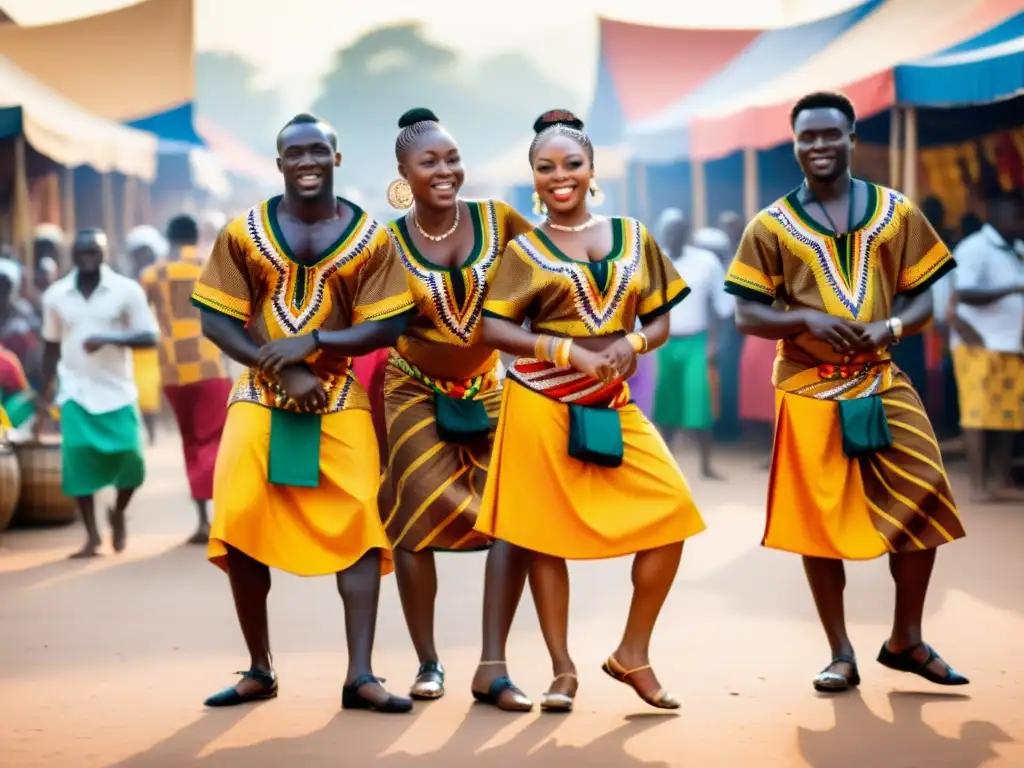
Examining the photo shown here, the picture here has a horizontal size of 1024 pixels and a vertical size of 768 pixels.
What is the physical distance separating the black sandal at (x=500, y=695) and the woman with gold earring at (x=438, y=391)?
0.24 metres

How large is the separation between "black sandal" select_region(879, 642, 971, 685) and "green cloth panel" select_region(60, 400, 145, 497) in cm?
554

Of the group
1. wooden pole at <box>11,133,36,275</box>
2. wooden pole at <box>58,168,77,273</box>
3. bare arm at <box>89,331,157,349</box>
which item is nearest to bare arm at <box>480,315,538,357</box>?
bare arm at <box>89,331,157,349</box>

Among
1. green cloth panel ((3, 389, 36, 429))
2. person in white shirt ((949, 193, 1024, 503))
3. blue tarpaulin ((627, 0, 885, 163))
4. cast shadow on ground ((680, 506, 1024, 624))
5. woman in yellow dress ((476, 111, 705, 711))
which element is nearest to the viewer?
woman in yellow dress ((476, 111, 705, 711))

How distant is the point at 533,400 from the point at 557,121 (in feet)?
3.44

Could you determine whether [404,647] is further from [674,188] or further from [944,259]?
[674,188]

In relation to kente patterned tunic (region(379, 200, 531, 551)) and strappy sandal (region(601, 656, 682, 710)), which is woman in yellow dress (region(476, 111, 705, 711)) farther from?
kente patterned tunic (region(379, 200, 531, 551))

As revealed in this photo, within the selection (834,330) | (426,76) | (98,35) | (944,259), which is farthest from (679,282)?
(426,76)

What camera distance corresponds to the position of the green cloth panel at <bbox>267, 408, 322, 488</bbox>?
630 cm

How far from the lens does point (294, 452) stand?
20.7ft

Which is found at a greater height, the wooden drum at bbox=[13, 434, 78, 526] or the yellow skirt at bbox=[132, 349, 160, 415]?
the yellow skirt at bbox=[132, 349, 160, 415]

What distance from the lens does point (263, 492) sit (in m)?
6.34

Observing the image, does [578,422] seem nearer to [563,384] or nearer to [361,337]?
[563,384]

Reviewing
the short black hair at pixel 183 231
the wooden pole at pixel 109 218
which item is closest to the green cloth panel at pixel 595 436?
the short black hair at pixel 183 231

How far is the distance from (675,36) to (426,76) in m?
80.6
